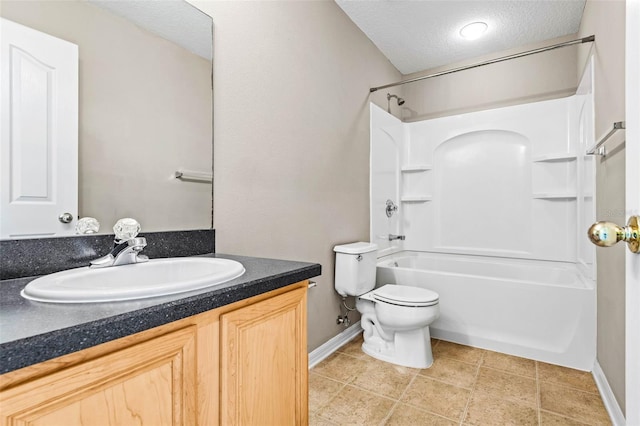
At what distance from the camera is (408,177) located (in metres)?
3.65

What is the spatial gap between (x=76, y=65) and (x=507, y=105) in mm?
3361

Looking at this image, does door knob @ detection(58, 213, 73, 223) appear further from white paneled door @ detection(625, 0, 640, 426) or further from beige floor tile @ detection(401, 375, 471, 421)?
beige floor tile @ detection(401, 375, 471, 421)

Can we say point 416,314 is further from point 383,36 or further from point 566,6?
point 566,6

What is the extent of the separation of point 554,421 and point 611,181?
4.11ft

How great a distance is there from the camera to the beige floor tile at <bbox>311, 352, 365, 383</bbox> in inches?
80.8

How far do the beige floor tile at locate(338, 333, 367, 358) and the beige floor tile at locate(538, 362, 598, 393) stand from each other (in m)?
1.12

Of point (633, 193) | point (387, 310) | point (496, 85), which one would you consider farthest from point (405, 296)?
point (496, 85)

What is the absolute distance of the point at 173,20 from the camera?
139 centimetres

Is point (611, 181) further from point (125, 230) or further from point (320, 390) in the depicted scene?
point (125, 230)

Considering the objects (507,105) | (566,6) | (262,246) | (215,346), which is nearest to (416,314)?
(262,246)

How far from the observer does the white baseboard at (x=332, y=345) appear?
7.25 feet

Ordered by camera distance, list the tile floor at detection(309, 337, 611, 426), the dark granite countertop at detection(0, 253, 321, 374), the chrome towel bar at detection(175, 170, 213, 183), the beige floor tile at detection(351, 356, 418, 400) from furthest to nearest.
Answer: the beige floor tile at detection(351, 356, 418, 400) → the tile floor at detection(309, 337, 611, 426) → the chrome towel bar at detection(175, 170, 213, 183) → the dark granite countertop at detection(0, 253, 321, 374)

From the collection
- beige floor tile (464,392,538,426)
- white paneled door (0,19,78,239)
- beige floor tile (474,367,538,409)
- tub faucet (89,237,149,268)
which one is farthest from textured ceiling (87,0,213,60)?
beige floor tile (474,367,538,409)

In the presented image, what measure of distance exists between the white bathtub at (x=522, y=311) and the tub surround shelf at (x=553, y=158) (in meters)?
0.90
